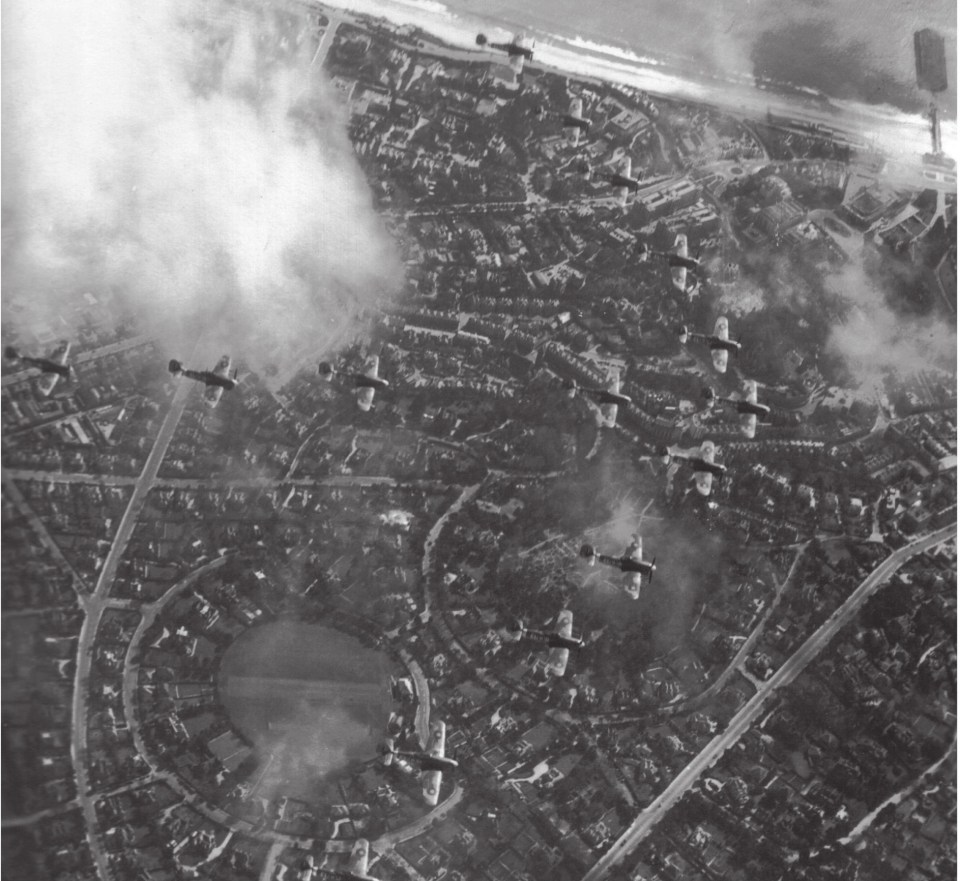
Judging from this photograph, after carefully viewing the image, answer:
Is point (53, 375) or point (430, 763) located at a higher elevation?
point (53, 375)

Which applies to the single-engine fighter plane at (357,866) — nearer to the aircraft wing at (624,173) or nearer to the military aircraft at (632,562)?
the military aircraft at (632,562)

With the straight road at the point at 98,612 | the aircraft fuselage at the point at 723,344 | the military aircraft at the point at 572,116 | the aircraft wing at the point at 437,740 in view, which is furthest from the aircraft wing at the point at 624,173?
the aircraft wing at the point at 437,740

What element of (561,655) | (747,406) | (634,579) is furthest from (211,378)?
(747,406)

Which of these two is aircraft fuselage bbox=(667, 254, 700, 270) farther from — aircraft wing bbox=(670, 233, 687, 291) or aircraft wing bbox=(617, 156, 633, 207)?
aircraft wing bbox=(617, 156, 633, 207)

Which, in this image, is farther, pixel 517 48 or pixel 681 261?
pixel 517 48

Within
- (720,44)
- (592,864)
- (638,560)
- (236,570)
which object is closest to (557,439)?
(638,560)

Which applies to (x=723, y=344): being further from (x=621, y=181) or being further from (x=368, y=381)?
(x=368, y=381)
